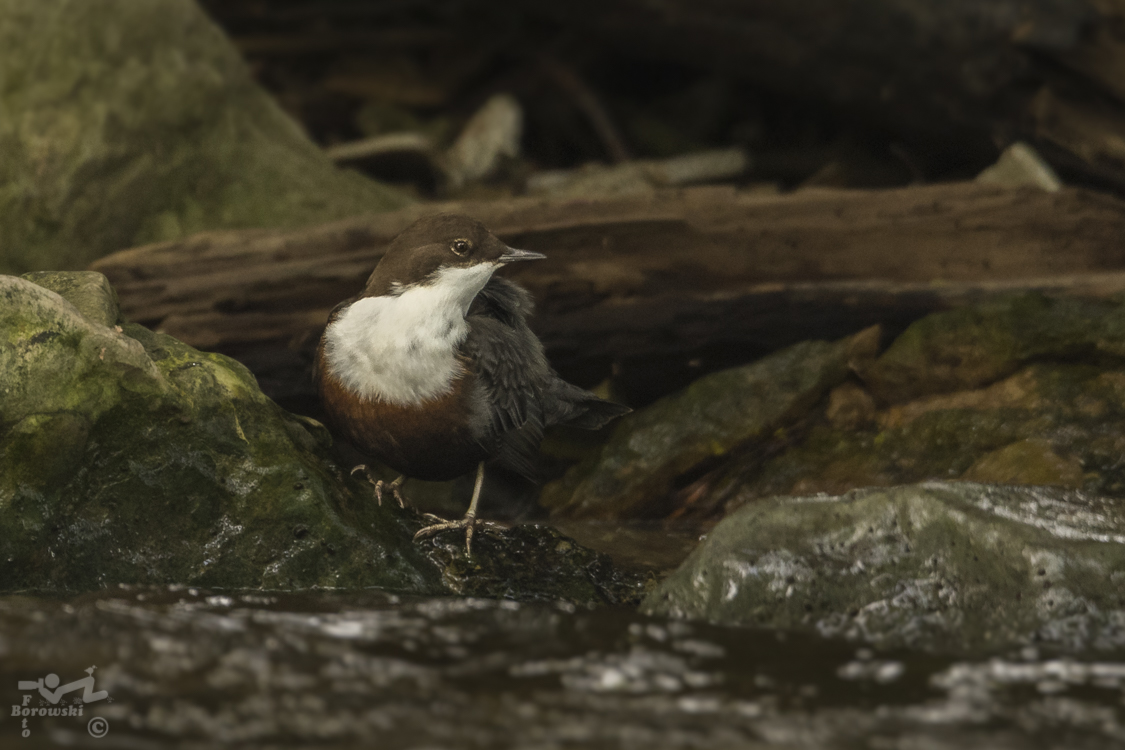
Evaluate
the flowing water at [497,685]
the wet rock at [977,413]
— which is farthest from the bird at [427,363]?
the wet rock at [977,413]

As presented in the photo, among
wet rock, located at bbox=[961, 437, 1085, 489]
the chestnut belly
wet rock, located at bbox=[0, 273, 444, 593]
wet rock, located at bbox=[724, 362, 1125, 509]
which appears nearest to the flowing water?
wet rock, located at bbox=[0, 273, 444, 593]

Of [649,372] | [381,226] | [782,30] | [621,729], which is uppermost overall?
[782,30]

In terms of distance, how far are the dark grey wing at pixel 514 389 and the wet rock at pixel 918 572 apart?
39.8 inches

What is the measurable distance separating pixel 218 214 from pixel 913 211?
11.2 ft

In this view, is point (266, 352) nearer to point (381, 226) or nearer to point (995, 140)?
point (381, 226)

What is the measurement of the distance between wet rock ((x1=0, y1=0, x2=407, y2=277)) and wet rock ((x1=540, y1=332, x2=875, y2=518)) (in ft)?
6.85

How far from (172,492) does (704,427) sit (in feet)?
7.65

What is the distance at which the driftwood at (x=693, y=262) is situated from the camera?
4.54 metres

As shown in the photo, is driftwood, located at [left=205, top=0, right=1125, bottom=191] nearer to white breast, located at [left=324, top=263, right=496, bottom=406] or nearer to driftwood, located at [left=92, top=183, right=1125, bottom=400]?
driftwood, located at [left=92, top=183, right=1125, bottom=400]

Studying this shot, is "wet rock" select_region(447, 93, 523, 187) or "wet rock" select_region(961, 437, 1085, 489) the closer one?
"wet rock" select_region(961, 437, 1085, 489)

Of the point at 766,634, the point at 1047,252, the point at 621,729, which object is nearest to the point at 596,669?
the point at 621,729

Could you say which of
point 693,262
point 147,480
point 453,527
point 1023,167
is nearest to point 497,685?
point 453,527

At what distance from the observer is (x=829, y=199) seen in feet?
15.4

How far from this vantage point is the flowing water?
202 cm
